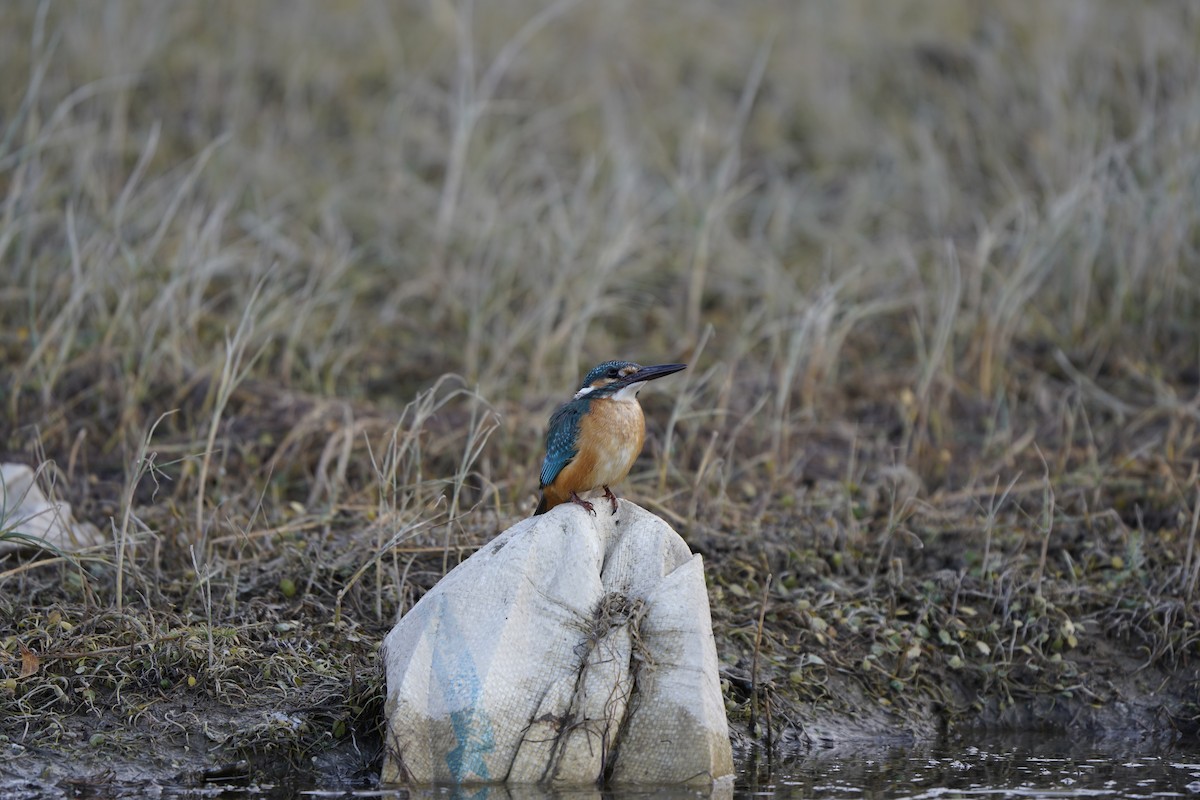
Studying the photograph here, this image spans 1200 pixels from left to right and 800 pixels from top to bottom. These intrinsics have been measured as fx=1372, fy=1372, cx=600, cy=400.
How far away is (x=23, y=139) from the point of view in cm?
719

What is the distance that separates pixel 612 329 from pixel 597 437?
307cm

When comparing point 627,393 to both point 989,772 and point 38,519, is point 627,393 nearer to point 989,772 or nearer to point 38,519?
point 989,772

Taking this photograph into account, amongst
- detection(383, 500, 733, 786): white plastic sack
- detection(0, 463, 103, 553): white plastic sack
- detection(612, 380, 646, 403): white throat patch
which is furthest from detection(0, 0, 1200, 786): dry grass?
detection(612, 380, 646, 403): white throat patch

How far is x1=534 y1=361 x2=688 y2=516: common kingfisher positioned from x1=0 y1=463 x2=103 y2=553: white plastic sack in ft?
5.11

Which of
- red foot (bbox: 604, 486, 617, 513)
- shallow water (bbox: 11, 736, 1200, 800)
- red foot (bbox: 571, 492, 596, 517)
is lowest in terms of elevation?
shallow water (bbox: 11, 736, 1200, 800)

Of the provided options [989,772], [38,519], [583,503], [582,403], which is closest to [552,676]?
[583,503]

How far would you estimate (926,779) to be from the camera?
3.87m

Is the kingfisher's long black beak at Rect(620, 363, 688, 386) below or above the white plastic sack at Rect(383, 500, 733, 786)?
above

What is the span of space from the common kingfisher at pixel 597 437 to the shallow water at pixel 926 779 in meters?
0.88

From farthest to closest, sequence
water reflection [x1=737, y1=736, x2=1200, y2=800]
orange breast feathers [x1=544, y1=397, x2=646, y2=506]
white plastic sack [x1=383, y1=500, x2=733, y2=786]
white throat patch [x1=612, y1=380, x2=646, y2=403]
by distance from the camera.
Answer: white throat patch [x1=612, y1=380, x2=646, y2=403], orange breast feathers [x1=544, y1=397, x2=646, y2=506], water reflection [x1=737, y1=736, x2=1200, y2=800], white plastic sack [x1=383, y1=500, x2=733, y2=786]

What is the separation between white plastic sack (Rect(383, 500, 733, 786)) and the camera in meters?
3.53

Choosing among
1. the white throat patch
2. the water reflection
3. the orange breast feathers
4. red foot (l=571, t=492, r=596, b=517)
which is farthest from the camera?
the white throat patch

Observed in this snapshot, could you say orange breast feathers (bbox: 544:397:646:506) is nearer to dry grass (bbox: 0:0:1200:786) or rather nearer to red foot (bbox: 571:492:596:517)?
red foot (bbox: 571:492:596:517)

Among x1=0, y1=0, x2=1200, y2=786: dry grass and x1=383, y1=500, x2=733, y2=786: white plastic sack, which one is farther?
x1=0, y1=0, x2=1200, y2=786: dry grass
